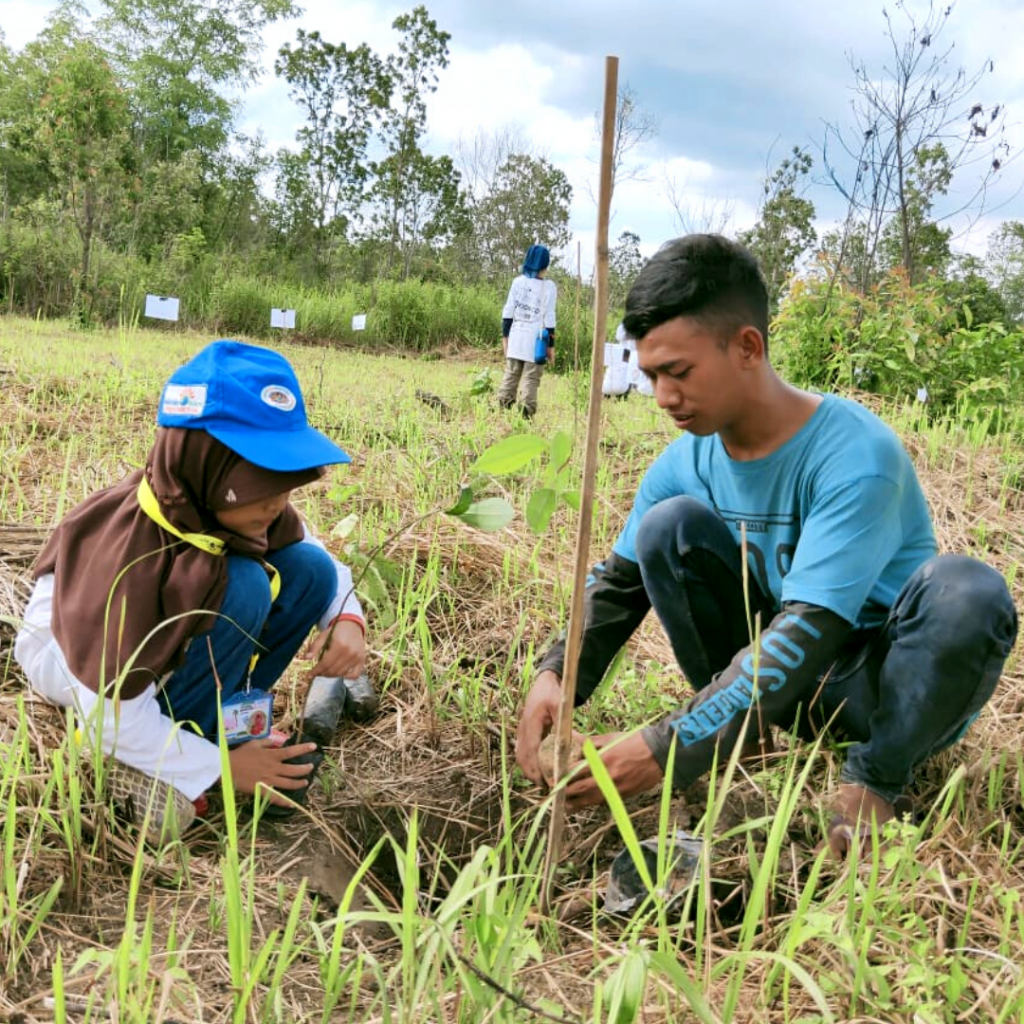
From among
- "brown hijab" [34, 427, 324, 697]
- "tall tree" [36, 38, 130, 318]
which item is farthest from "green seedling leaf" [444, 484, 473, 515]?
"tall tree" [36, 38, 130, 318]

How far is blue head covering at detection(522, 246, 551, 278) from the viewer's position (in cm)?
586

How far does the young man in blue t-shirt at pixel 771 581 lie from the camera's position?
120 centimetres

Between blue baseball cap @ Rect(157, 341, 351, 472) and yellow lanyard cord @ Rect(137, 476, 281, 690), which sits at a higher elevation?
Answer: blue baseball cap @ Rect(157, 341, 351, 472)

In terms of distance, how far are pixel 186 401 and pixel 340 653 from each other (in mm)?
502

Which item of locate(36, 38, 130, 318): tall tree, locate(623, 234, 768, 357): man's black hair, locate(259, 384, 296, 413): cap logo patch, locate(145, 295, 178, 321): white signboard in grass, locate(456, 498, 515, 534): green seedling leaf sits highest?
locate(36, 38, 130, 318): tall tree

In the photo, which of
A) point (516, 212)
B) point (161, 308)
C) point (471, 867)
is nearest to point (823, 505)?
point (471, 867)

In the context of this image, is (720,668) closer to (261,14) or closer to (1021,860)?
(1021,860)

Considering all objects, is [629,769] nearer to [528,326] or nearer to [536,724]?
[536,724]

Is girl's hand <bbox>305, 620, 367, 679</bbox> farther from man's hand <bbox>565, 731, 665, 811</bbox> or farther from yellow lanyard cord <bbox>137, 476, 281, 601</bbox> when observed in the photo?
man's hand <bbox>565, 731, 665, 811</bbox>

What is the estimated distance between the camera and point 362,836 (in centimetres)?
146

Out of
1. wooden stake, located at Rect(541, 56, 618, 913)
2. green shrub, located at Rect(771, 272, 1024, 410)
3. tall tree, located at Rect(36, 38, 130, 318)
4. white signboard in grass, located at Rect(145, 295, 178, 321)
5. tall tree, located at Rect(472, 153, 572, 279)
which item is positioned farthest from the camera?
tall tree, located at Rect(472, 153, 572, 279)

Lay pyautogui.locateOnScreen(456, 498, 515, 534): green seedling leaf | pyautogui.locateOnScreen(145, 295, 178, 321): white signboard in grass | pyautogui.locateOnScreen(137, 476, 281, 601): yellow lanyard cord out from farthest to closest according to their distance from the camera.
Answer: pyautogui.locateOnScreen(145, 295, 178, 321): white signboard in grass, pyautogui.locateOnScreen(137, 476, 281, 601): yellow lanyard cord, pyautogui.locateOnScreen(456, 498, 515, 534): green seedling leaf

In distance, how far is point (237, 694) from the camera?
1462 millimetres

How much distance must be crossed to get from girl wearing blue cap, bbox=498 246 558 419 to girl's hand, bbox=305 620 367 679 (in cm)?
432
